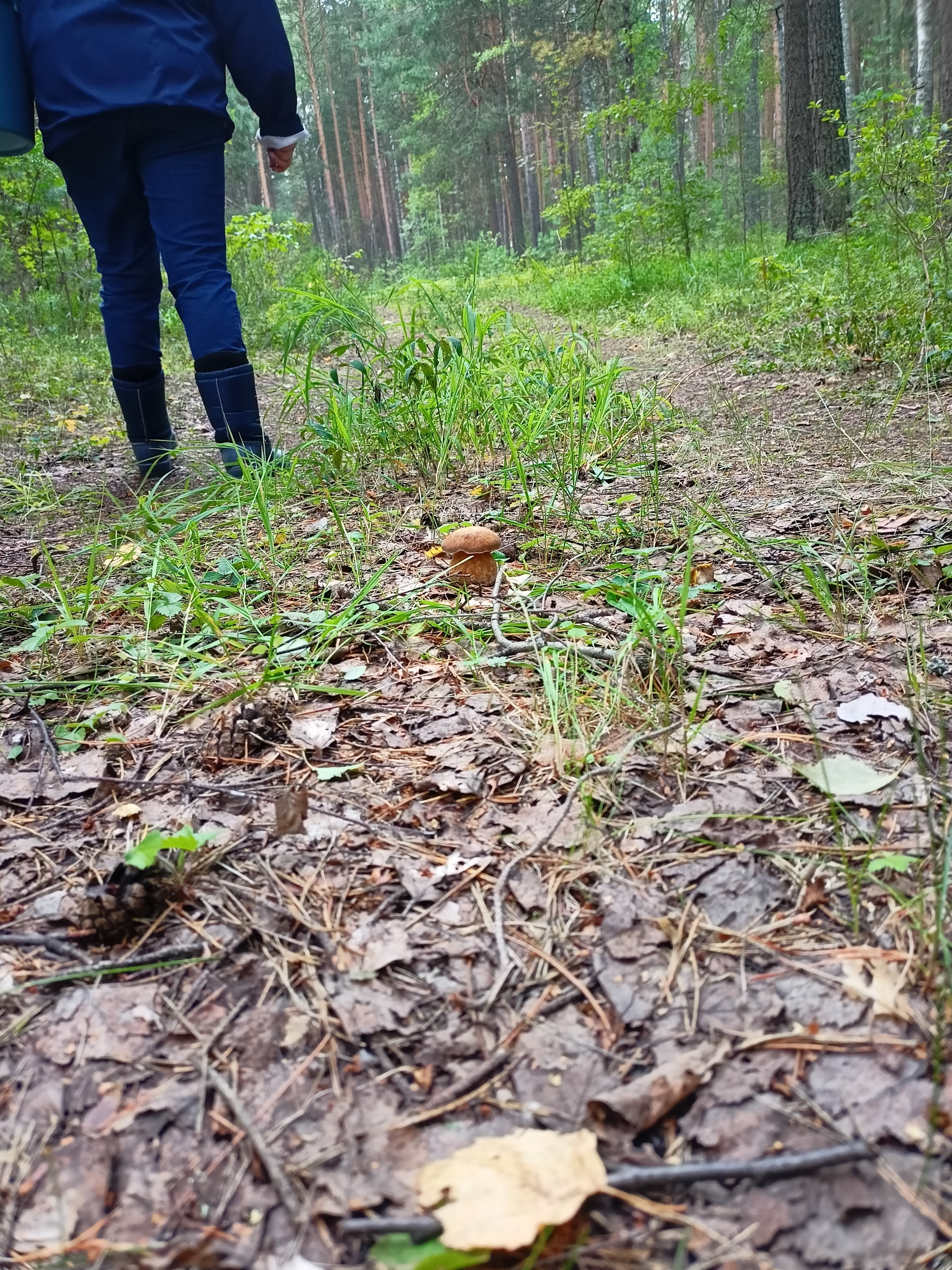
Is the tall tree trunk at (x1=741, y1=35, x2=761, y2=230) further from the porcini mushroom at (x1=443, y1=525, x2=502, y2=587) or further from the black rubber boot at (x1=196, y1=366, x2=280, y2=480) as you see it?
the porcini mushroom at (x1=443, y1=525, x2=502, y2=587)

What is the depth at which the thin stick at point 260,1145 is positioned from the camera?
2.26 feet

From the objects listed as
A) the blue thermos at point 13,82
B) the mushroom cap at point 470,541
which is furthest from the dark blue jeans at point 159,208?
the mushroom cap at point 470,541

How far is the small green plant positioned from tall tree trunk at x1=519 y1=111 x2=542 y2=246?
23599mm

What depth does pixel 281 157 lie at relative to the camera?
10.2 ft

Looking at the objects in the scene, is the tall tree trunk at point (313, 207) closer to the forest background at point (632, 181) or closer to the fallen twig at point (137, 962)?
the forest background at point (632, 181)

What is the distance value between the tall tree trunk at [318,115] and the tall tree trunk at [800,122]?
→ 69.8 ft

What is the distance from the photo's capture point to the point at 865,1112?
74 cm

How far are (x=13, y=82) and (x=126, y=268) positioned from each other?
61cm

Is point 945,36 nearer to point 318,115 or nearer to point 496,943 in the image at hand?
point 496,943

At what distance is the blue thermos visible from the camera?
97.3 inches

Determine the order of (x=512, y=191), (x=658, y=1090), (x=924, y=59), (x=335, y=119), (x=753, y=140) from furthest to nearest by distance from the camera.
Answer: (x=335, y=119), (x=753, y=140), (x=512, y=191), (x=924, y=59), (x=658, y=1090)

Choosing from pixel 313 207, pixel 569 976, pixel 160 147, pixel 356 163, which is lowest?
pixel 569 976

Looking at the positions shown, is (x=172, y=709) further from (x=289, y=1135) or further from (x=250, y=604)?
(x=289, y=1135)

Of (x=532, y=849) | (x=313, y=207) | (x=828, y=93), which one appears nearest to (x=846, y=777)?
(x=532, y=849)
